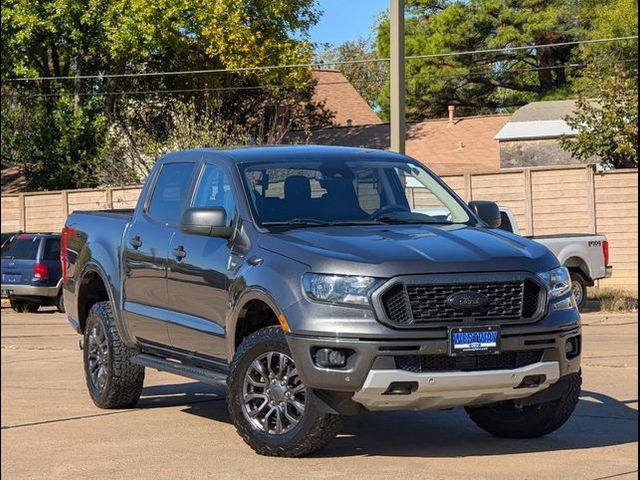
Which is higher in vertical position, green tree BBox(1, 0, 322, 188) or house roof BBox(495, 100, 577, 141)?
green tree BBox(1, 0, 322, 188)

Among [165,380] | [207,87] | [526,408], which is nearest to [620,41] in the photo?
[207,87]

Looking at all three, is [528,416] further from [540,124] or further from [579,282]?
[540,124]

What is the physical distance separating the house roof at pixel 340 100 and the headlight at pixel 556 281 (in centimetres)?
4705

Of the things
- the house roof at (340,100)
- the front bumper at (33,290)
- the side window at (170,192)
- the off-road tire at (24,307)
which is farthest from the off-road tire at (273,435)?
the house roof at (340,100)

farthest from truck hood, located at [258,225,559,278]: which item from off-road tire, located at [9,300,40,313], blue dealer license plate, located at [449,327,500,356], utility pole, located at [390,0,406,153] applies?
off-road tire, located at [9,300,40,313]

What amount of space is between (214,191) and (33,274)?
16205 millimetres

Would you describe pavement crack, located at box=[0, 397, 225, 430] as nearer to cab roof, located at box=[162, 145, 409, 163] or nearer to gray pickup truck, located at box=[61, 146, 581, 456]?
gray pickup truck, located at box=[61, 146, 581, 456]

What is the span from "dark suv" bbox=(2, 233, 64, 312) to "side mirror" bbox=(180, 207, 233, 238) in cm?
1630

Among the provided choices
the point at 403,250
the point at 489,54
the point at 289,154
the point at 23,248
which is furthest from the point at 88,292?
the point at 489,54

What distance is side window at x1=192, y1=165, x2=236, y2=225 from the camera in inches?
360

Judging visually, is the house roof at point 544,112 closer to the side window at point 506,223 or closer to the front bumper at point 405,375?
the side window at point 506,223

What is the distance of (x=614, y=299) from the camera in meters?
23.3

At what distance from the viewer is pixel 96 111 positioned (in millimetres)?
45594

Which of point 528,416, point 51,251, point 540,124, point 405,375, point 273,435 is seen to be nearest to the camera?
point 405,375
